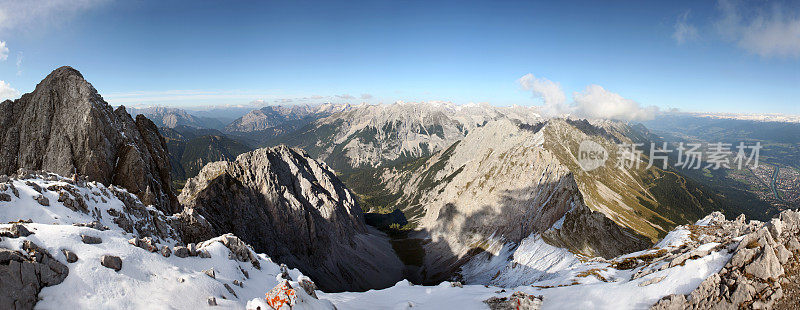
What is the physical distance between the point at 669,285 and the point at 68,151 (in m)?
73.1

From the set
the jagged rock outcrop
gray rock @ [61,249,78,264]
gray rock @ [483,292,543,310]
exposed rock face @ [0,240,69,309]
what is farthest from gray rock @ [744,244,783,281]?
gray rock @ [61,249,78,264]

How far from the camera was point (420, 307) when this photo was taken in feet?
96.8

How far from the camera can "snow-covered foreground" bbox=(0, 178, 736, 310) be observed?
13867 millimetres

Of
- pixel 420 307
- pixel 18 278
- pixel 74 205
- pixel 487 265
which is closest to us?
pixel 18 278

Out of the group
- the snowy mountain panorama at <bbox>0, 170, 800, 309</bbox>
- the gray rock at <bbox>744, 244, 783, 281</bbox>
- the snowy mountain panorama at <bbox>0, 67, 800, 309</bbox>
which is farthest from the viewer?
the gray rock at <bbox>744, 244, 783, 281</bbox>

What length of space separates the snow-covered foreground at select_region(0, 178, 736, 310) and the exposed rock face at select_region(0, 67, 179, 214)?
17.9m

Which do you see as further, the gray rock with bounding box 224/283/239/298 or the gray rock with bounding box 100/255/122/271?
the gray rock with bounding box 224/283/239/298

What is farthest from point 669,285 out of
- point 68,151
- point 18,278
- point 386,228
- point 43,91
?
point 386,228

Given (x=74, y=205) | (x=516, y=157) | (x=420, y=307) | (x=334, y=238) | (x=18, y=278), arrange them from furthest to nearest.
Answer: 1. (x=516, y=157)
2. (x=334, y=238)
3. (x=420, y=307)
4. (x=74, y=205)
5. (x=18, y=278)

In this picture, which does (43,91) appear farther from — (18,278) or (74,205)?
(18,278)

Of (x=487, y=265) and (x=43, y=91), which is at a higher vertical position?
(x=43, y=91)

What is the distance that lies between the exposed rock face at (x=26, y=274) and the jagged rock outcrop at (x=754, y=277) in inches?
1355

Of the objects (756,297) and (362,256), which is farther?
(362,256)

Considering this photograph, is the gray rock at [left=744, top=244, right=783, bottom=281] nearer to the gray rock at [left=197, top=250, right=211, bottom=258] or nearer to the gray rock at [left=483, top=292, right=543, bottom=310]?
the gray rock at [left=483, top=292, right=543, bottom=310]
